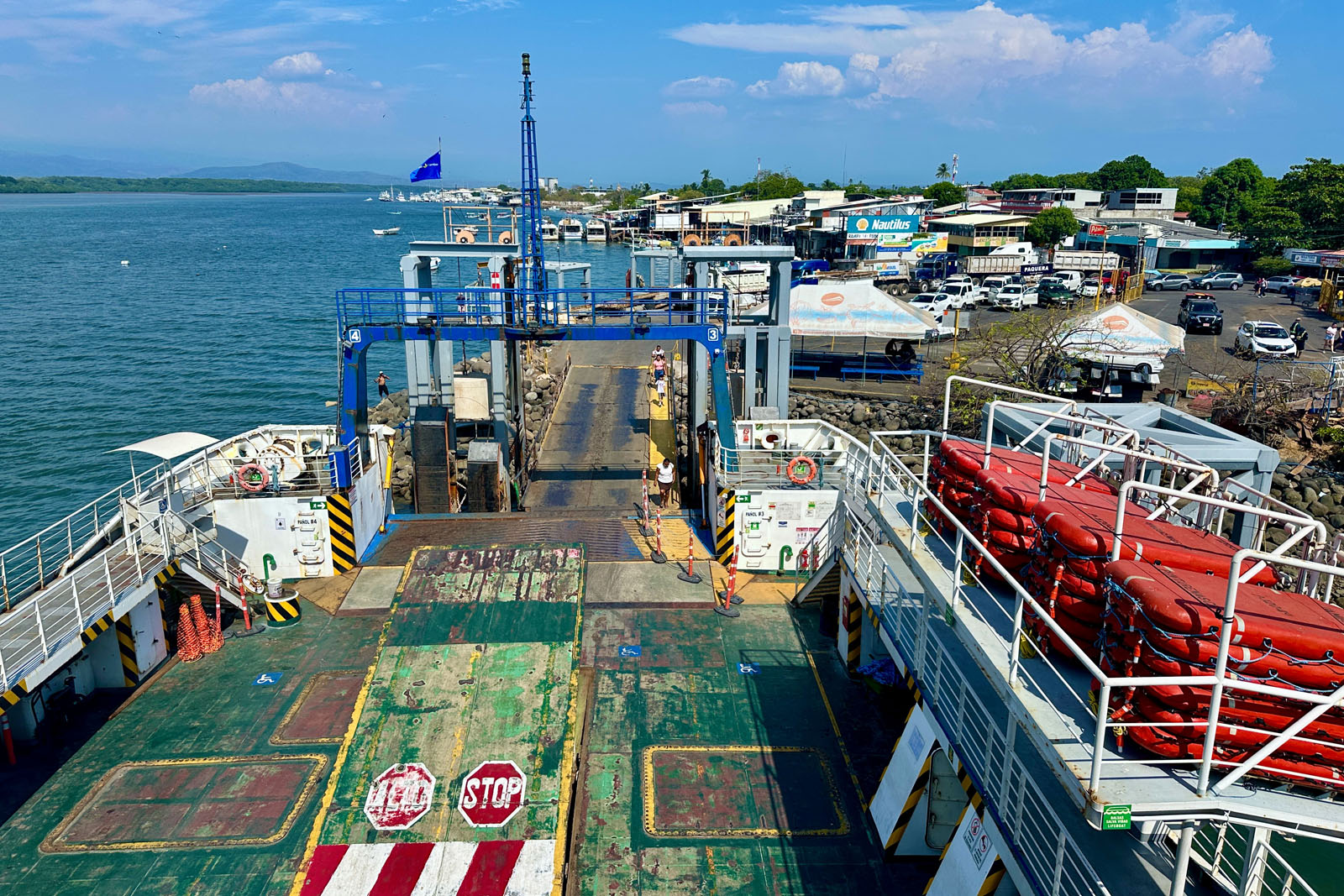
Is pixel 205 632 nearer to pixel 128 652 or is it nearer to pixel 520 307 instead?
pixel 128 652

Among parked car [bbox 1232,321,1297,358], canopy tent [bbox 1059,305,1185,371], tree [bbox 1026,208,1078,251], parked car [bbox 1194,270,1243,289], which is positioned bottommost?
parked car [bbox 1232,321,1297,358]

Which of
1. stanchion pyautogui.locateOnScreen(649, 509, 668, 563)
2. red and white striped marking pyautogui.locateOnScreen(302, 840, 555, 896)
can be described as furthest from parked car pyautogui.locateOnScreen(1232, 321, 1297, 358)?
red and white striped marking pyautogui.locateOnScreen(302, 840, 555, 896)

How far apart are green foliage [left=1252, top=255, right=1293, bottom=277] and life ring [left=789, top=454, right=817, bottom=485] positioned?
54262mm

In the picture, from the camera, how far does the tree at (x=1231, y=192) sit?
258ft

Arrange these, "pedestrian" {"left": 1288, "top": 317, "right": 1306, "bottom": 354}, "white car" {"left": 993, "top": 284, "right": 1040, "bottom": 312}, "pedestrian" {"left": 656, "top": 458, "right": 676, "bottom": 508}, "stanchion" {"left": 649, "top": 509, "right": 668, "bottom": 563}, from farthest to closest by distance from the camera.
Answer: "white car" {"left": 993, "top": 284, "right": 1040, "bottom": 312} → "pedestrian" {"left": 1288, "top": 317, "right": 1306, "bottom": 354} → "pedestrian" {"left": 656, "top": 458, "right": 676, "bottom": 508} → "stanchion" {"left": 649, "top": 509, "right": 668, "bottom": 563}

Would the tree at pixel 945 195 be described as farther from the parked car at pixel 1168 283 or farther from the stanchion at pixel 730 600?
the stanchion at pixel 730 600

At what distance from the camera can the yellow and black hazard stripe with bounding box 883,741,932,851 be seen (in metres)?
8.61

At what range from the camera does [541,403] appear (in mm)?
27828

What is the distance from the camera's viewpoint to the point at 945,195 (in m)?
93.9

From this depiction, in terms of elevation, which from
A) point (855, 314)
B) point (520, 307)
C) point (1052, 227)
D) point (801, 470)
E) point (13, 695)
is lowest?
point (13, 695)

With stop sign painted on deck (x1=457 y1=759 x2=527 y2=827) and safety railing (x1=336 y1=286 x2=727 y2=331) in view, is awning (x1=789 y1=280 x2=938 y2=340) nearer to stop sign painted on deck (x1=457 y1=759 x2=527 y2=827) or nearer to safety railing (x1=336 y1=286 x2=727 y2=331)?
safety railing (x1=336 y1=286 x2=727 y2=331)

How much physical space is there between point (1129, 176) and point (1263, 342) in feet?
296

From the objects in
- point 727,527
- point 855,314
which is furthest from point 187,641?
point 855,314

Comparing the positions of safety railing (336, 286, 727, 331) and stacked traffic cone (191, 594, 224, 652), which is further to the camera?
safety railing (336, 286, 727, 331)
